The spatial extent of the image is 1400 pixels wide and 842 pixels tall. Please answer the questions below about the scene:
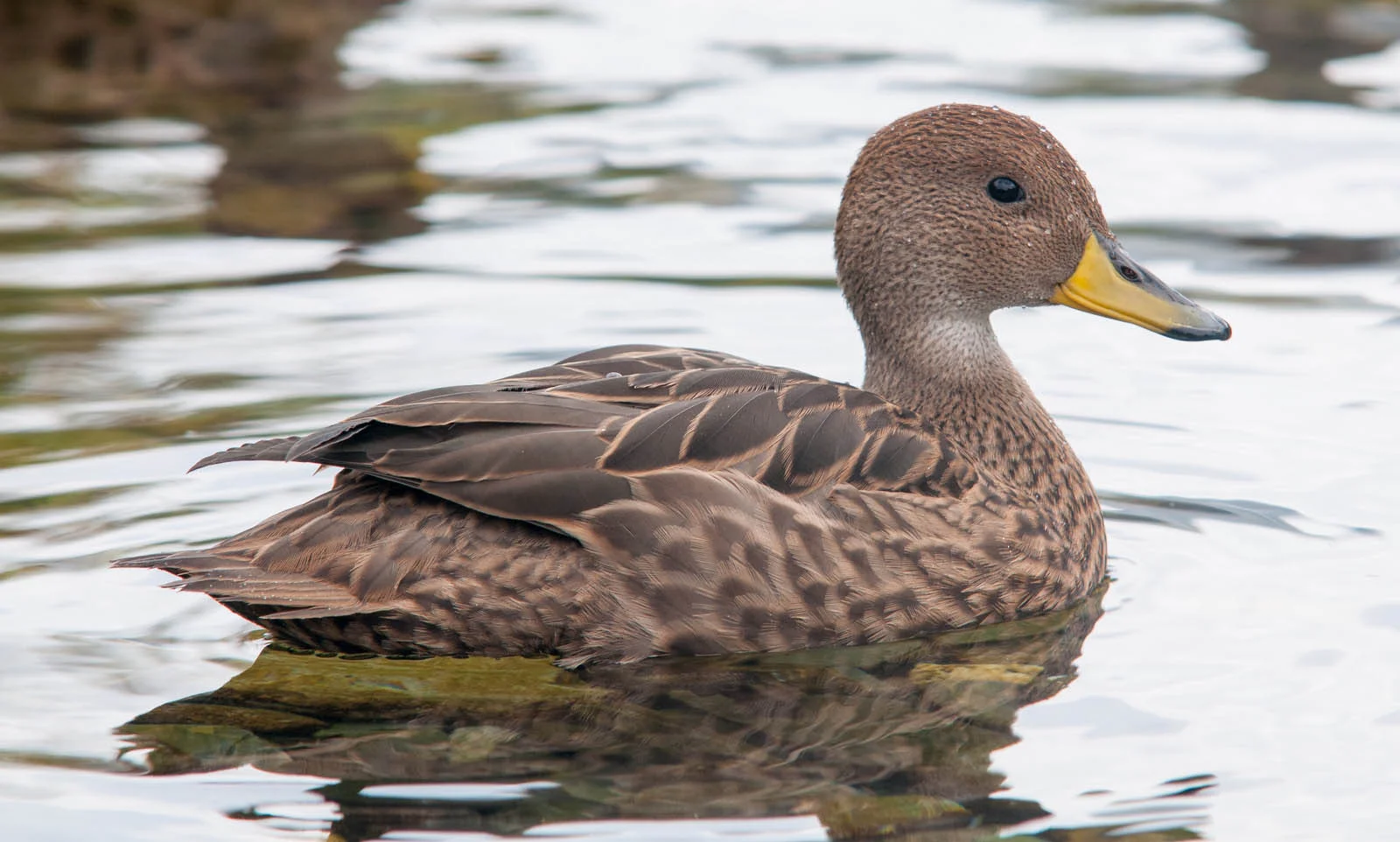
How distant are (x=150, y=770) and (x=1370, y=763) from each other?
3.33m

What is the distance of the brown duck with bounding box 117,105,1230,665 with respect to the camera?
20.2 feet

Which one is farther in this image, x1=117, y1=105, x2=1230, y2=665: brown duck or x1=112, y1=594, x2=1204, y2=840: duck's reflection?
x1=117, y1=105, x2=1230, y2=665: brown duck

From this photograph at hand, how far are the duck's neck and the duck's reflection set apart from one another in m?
0.64

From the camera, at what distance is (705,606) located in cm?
628

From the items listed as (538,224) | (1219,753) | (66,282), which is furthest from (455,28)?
(1219,753)

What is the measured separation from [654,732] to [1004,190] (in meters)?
2.48

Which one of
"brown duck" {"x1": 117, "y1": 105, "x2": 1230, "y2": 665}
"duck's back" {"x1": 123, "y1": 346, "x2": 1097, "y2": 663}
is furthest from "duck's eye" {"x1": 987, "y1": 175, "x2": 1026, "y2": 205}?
"duck's back" {"x1": 123, "y1": 346, "x2": 1097, "y2": 663}

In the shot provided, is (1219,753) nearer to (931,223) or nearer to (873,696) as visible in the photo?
(873,696)

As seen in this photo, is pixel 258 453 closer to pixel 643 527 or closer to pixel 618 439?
pixel 618 439

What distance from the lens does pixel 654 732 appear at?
592cm

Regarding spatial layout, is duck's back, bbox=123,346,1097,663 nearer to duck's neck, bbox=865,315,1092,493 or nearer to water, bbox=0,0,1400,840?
water, bbox=0,0,1400,840

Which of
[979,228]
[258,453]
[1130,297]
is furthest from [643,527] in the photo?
[1130,297]

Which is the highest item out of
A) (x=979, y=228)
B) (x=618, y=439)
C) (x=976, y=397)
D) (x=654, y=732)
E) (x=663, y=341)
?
(x=979, y=228)

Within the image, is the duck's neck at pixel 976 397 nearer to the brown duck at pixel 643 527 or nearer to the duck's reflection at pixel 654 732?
the brown duck at pixel 643 527
